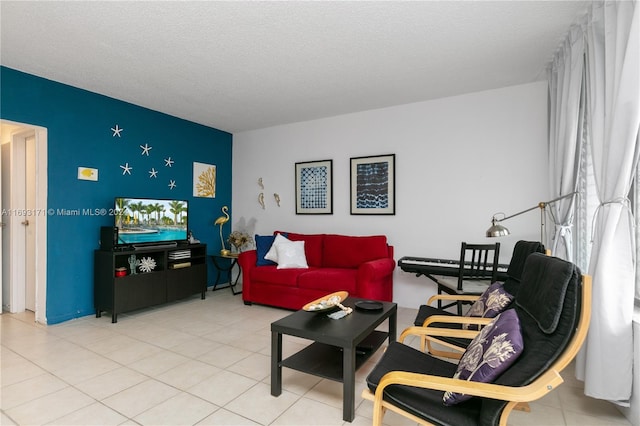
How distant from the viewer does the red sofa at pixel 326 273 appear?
12.6 ft

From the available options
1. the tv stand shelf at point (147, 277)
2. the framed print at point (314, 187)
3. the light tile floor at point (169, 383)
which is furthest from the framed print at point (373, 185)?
the tv stand shelf at point (147, 277)

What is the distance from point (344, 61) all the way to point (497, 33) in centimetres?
131

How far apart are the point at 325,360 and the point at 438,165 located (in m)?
2.93

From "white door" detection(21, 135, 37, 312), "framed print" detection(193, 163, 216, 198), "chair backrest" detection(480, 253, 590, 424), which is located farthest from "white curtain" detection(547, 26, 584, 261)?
"white door" detection(21, 135, 37, 312)

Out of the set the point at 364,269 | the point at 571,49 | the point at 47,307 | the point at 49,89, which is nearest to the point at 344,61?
the point at 571,49

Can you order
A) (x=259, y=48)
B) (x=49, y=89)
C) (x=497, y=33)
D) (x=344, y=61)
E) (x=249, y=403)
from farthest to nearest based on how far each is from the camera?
1. (x=49, y=89)
2. (x=344, y=61)
3. (x=259, y=48)
4. (x=497, y=33)
5. (x=249, y=403)

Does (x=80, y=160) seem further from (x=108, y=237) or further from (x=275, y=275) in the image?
(x=275, y=275)

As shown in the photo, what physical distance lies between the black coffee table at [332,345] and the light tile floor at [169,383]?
0.66 feet

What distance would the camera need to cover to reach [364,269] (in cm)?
371

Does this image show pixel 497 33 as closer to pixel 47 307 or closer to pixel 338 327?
pixel 338 327

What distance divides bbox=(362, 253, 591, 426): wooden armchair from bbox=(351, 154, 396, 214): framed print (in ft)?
9.50

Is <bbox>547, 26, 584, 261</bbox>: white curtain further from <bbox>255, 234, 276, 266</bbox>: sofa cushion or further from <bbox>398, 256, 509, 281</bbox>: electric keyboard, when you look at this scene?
<bbox>255, 234, 276, 266</bbox>: sofa cushion

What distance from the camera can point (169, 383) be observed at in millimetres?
2404

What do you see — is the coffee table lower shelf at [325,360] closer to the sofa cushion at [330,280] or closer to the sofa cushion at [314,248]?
the sofa cushion at [330,280]
